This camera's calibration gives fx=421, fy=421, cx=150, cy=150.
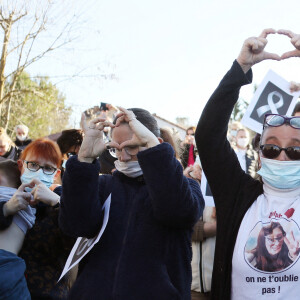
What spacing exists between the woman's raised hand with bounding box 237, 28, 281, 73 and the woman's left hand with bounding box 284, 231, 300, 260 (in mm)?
812

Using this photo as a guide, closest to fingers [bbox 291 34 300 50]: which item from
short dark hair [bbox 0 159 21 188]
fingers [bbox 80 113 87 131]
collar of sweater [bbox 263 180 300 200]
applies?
collar of sweater [bbox 263 180 300 200]

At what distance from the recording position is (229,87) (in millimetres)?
1990

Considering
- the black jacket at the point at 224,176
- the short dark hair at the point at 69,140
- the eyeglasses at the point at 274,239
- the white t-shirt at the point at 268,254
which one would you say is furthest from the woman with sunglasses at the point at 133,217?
the short dark hair at the point at 69,140

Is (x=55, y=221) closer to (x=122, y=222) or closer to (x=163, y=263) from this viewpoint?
(x=122, y=222)

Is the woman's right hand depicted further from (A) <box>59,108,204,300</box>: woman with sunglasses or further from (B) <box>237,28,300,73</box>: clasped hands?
(B) <box>237,28,300,73</box>: clasped hands

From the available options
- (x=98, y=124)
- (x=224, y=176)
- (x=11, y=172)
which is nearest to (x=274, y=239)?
(x=224, y=176)

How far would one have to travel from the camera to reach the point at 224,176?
2.09 m

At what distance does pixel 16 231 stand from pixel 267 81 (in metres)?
1.80

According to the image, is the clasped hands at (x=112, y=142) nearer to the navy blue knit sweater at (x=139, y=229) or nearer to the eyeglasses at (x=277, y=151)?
the navy blue knit sweater at (x=139, y=229)

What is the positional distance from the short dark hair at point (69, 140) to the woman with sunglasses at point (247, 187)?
2.18m

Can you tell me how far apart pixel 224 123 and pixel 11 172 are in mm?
1466

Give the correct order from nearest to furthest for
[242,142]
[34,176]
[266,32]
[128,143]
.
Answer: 1. [128,143]
2. [266,32]
3. [34,176]
4. [242,142]

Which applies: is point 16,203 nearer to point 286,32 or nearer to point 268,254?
point 268,254

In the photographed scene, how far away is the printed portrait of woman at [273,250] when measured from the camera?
186cm
